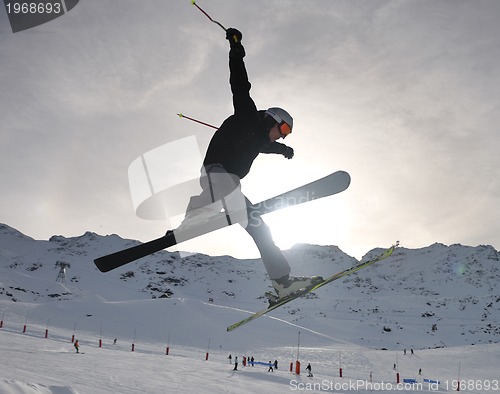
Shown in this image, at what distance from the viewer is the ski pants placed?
4.27m

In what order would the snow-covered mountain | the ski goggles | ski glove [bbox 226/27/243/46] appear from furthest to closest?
the snow-covered mountain → the ski goggles → ski glove [bbox 226/27/243/46]

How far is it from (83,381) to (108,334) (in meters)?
35.0

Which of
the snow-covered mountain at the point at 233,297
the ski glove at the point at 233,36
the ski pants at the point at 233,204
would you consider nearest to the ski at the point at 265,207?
the ski pants at the point at 233,204

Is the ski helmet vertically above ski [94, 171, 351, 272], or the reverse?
the ski helmet

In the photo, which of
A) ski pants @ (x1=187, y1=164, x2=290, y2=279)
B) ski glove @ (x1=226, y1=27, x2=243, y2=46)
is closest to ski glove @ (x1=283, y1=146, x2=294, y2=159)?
ski pants @ (x1=187, y1=164, x2=290, y2=279)

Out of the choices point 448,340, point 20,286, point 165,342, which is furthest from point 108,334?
point 448,340

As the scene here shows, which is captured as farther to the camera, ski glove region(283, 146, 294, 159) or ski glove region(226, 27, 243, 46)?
ski glove region(283, 146, 294, 159)

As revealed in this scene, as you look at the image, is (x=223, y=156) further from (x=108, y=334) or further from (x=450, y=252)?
(x=450, y=252)

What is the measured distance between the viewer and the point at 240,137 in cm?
418

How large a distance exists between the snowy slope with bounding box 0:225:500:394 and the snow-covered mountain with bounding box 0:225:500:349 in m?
0.39

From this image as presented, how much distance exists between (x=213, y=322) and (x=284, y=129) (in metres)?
57.4

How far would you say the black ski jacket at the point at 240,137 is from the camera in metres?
4.04

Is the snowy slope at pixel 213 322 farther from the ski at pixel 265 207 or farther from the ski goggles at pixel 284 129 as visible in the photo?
the ski goggles at pixel 284 129

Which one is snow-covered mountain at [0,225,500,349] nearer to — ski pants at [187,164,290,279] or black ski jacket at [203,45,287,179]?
ski pants at [187,164,290,279]
